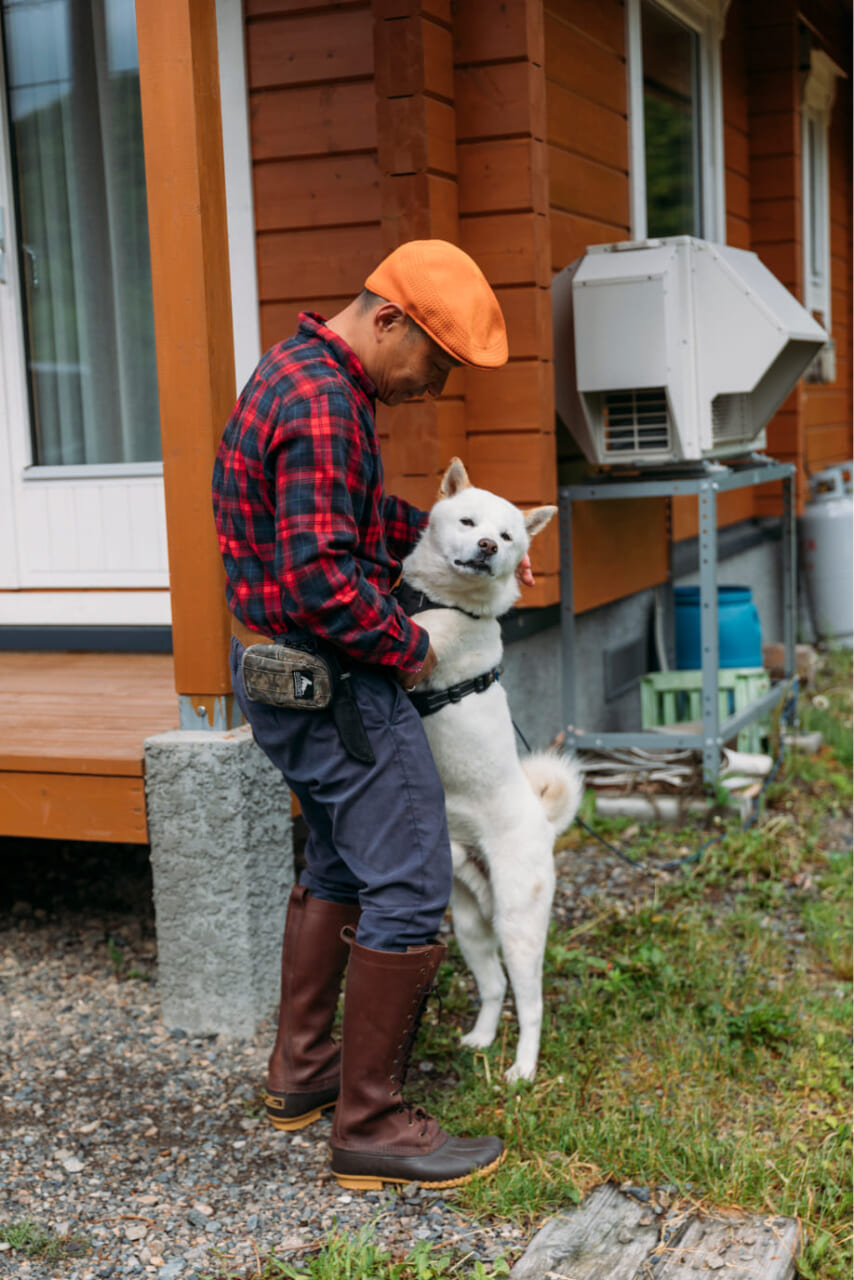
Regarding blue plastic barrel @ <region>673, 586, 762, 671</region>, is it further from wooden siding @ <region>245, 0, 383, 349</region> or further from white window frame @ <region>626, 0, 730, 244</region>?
wooden siding @ <region>245, 0, 383, 349</region>

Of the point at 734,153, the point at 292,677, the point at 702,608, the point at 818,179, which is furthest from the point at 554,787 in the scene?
the point at 818,179

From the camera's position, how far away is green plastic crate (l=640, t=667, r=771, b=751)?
17.8 ft

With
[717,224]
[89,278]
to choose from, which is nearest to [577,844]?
[89,278]

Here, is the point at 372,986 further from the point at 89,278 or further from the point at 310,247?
the point at 89,278

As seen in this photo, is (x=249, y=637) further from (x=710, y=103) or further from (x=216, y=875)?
(x=710, y=103)

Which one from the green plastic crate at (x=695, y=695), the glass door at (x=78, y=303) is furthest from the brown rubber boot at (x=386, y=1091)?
the green plastic crate at (x=695, y=695)

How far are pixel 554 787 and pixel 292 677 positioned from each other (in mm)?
898

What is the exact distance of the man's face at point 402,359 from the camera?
7.95 ft

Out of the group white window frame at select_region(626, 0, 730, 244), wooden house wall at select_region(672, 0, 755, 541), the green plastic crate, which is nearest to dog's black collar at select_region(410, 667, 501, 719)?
the green plastic crate

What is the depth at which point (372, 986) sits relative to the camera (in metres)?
2.48

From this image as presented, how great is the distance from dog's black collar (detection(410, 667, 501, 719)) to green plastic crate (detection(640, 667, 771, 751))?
9.20ft

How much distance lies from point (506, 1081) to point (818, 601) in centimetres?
609

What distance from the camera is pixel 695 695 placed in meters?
5.58

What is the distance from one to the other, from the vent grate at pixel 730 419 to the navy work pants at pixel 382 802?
279cm
